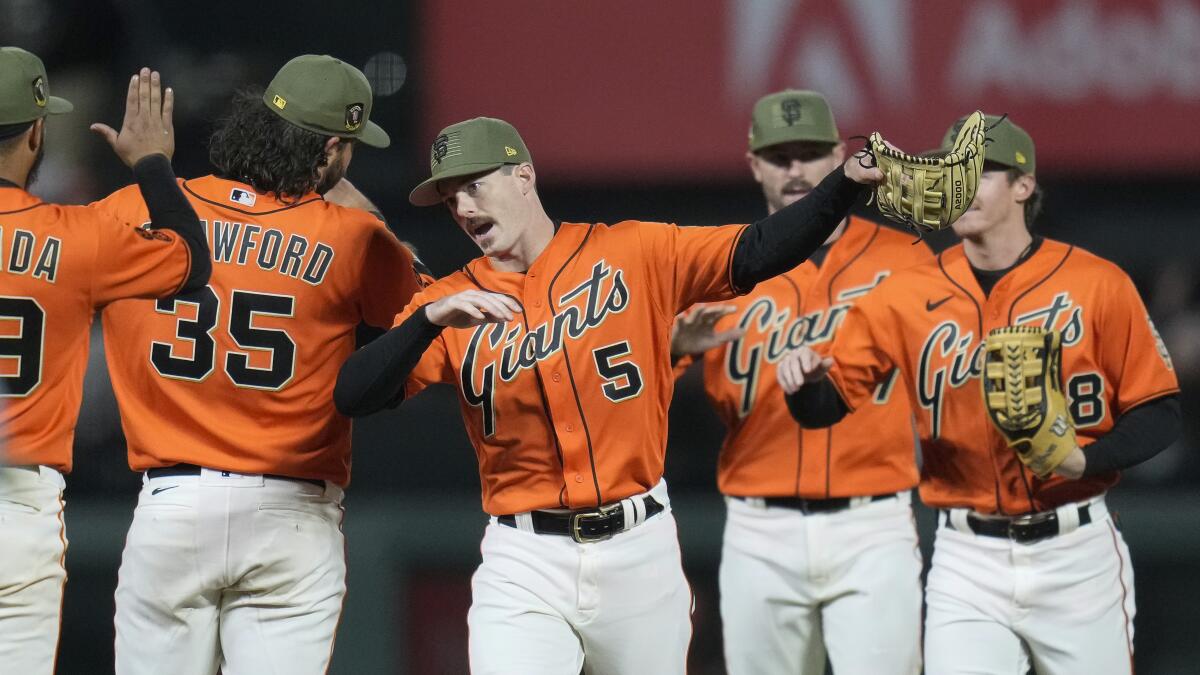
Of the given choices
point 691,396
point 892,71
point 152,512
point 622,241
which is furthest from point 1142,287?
point 152,512

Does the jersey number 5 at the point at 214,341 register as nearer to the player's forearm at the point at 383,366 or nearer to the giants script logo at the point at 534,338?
the player's forearm at the point at 383,366

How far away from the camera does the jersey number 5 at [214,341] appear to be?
389 centimetres

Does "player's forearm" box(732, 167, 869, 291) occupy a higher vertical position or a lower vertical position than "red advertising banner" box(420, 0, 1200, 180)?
lower

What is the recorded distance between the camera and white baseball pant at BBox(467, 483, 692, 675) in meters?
3.72

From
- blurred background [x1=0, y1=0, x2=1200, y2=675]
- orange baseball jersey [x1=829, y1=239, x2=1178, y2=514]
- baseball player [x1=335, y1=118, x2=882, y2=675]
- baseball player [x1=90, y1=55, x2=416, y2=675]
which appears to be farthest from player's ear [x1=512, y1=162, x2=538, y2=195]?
blurred background [x1=0, y1=0, x2=1200, y2=675]

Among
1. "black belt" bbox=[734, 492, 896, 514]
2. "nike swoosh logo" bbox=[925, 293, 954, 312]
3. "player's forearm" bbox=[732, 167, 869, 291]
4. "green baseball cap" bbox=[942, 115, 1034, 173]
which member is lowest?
"black belt" bbox=[734, 492, 896, 514]

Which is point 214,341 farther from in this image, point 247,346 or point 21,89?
point 21,89

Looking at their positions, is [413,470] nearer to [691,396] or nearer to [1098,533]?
[691,396]

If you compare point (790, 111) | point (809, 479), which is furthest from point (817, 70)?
point (809, 479)

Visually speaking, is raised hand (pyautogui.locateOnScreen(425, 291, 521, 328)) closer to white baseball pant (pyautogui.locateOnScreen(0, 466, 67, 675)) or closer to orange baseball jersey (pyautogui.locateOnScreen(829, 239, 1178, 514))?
white baseball pant (pyautogui.locateOnScreen(0, 466, 67, 675))

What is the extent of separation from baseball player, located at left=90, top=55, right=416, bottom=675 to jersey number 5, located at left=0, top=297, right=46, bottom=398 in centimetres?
27

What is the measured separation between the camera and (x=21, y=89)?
12.2ft

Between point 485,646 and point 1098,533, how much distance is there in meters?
1.54

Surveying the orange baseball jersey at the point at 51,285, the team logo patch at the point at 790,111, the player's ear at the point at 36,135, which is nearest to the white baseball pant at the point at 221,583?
the orange baseball jersey at the point at 51,285
